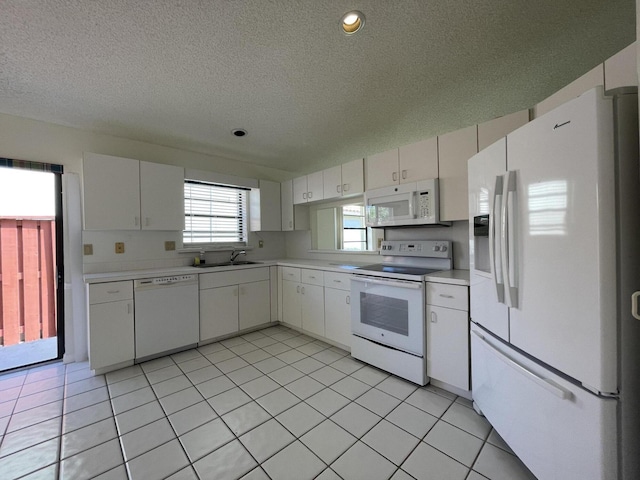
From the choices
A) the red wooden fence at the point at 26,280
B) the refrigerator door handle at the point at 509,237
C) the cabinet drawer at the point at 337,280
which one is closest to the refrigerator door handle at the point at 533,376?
the refrigerator door handle at the point at 509,237

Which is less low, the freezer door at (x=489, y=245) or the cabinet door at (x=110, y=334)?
the freezer door at (x=489, y=245)

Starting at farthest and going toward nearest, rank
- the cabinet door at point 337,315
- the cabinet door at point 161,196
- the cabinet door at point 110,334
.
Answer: the cabinet door at point 161,196 < the cabinet door at point 337,315 < the cabinet door at point 110,334

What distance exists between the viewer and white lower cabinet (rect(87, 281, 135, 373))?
8.07 feet

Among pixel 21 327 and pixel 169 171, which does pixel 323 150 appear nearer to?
pixel 169 171

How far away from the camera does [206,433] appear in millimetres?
1717

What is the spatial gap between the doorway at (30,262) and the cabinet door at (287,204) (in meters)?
2.68

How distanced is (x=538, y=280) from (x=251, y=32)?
2.07 m

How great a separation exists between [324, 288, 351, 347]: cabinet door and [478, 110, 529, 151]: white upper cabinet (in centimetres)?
191

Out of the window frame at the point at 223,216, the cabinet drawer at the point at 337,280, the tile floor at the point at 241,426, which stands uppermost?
the window frame at the point at 223,216

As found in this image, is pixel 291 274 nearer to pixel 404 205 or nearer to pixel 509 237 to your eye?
pixel 404 205

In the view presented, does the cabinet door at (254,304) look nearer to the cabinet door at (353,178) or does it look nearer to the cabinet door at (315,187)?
the cabinet door at (315,187)

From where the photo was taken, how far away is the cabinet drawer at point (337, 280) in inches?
113

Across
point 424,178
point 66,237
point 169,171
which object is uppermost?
point 169,171

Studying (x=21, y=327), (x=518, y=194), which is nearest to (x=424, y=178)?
(x=518, y=194)
